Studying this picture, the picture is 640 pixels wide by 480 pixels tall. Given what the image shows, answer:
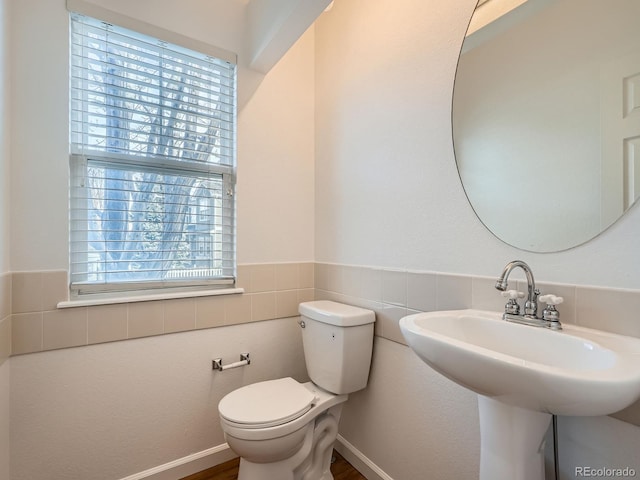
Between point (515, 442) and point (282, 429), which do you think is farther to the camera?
point (282, 429)

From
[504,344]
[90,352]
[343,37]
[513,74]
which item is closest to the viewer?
[504,344]

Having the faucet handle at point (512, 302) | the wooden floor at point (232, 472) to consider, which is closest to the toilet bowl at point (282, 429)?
the wooden floor at point (232, 472)

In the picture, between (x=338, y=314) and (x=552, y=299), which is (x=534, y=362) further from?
(x=338, y=314)

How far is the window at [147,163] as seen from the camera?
1.32 m

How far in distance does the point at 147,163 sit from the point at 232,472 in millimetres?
1609

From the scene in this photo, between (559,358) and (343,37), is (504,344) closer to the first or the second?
(559,358)

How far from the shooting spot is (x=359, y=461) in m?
1.56

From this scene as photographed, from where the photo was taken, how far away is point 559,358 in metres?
0.79

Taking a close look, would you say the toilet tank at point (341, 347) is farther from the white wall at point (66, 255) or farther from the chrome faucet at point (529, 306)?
the chrome faucet at point (529, 306)

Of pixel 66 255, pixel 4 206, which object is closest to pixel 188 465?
pixel 66 255

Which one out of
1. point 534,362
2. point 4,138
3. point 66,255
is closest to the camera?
point 534,362

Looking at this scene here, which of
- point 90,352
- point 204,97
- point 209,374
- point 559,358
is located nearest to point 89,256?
point 90,352

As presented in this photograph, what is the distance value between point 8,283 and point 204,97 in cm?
117

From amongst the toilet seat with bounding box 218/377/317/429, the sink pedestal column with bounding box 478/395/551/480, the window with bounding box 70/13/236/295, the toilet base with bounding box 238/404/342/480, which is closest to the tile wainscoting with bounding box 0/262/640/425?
the window with bounding box 70/13/236/295
